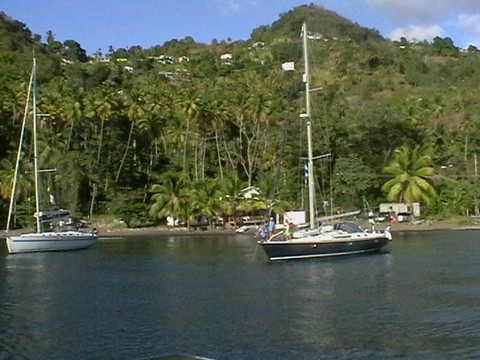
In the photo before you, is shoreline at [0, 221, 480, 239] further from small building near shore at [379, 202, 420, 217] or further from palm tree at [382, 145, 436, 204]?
palm tree at [382, 145, 436, 204]

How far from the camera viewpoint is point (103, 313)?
30078mm

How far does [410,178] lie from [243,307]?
5271 cm

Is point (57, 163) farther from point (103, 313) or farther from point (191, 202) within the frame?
point (103, 313)

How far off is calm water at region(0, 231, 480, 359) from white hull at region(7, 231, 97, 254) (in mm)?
4375

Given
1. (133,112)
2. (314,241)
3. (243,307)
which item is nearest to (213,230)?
(133,112)

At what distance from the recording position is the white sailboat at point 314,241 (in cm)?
4522

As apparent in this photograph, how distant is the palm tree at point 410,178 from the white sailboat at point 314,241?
32339 mm

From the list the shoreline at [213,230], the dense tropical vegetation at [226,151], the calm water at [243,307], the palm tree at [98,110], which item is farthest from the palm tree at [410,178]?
the palm tree at [98,110]

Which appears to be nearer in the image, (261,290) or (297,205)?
(261,290)

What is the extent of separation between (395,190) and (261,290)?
47.7 m

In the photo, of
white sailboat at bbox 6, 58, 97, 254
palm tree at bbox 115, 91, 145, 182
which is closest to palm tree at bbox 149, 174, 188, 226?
palm tree at bbox 115, 91, 145, 182

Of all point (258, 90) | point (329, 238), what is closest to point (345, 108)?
point (258, 90)

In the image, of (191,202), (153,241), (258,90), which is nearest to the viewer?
(153,241)

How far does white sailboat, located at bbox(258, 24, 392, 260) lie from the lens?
1780 inches
